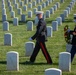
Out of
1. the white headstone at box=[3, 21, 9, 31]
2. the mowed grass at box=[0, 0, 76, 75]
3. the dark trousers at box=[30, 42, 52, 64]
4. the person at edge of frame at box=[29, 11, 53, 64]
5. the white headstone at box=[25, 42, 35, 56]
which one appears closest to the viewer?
the mowed grass at box=[0, 0, 76, 75]

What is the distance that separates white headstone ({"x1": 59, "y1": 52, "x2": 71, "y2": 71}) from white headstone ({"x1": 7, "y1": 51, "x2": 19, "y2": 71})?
144cm

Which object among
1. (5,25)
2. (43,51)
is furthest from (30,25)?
(43,51)

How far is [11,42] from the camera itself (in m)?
17.6

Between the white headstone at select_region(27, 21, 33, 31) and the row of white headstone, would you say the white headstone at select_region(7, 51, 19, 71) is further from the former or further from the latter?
the white headstone at select_region(27, 21, 33, 31)

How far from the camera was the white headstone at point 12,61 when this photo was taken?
1205cm

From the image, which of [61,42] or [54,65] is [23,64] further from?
[61,42]

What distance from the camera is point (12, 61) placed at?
12.2 m

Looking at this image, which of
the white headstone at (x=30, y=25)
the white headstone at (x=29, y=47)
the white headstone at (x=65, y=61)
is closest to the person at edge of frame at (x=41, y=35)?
the white headstone at (x=65, y=61)

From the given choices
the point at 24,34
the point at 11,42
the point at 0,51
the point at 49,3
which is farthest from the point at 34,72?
the point at 49,3

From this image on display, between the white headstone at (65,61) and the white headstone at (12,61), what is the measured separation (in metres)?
1.44

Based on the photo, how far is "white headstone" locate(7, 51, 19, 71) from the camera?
1205 cm

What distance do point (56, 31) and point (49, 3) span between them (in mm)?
18434

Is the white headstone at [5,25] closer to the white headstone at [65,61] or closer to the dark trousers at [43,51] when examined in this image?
the dark trousers at [43,51]

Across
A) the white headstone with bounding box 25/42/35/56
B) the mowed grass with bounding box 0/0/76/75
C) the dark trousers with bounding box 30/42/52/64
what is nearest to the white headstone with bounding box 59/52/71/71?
A: the mowed grass with bounding box 0/0/76/75
